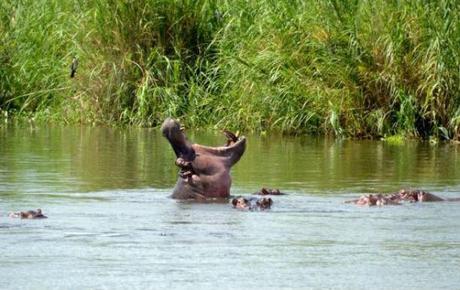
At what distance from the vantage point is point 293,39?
19.7m

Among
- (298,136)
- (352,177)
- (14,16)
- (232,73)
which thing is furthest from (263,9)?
(352,177)

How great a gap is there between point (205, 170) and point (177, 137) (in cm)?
46

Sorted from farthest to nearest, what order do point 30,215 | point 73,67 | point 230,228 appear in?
1. point 73,67
2. point 30,215
3. point 230,228

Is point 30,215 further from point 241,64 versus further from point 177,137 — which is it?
point 241,64

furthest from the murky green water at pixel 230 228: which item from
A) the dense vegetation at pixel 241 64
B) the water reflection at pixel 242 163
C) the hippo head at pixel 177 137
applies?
the dense vegetation at pixel 241 64

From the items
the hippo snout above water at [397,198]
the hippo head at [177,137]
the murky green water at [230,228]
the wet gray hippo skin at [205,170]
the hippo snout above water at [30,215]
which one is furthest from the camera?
the wet gray hippo skin at [205,170]

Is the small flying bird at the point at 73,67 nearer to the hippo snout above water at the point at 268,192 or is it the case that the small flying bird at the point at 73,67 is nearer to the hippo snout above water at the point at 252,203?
the hippo snout above water at the point at 268,192

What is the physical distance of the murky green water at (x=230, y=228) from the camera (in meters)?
8.17

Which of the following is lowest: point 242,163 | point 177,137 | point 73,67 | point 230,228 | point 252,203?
point 230,228

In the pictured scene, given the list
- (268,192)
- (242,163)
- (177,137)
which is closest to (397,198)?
(268,192)

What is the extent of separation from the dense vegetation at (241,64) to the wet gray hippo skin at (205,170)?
6.71m

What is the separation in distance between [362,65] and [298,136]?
1267 mm

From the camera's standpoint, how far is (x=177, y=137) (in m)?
11.2

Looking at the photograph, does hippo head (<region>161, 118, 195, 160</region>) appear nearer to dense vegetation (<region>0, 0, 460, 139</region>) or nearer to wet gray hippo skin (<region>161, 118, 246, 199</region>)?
wet gray hippo skin (<region>161, 118, 246, 199</region>)
